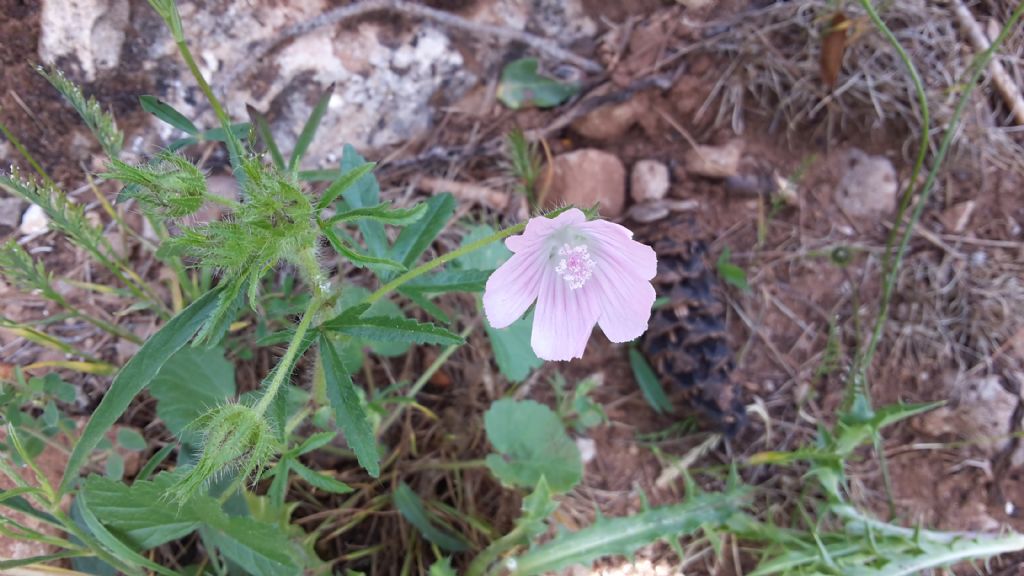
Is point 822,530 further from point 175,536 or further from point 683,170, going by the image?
point 175,536

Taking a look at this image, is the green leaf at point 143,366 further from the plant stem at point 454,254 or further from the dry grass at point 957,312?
the dry grass at point 957,312

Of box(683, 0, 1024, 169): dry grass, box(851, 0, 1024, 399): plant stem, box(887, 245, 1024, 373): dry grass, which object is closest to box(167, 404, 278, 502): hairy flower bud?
box(851, 0, 1024, 399): plant stem

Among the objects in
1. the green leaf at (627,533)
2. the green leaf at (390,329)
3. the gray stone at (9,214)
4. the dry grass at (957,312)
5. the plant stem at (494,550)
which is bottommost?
the dry grass at (957,312)

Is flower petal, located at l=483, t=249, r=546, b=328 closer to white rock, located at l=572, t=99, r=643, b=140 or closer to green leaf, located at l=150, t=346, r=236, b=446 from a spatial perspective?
green leaf, located at l=150, t=346, r=236, b=446

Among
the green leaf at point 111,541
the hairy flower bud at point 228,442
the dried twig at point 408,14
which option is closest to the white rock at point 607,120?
the dried twig at point 408,14

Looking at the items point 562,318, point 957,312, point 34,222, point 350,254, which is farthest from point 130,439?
point 957,312

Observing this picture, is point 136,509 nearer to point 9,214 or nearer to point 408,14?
point 9,214
